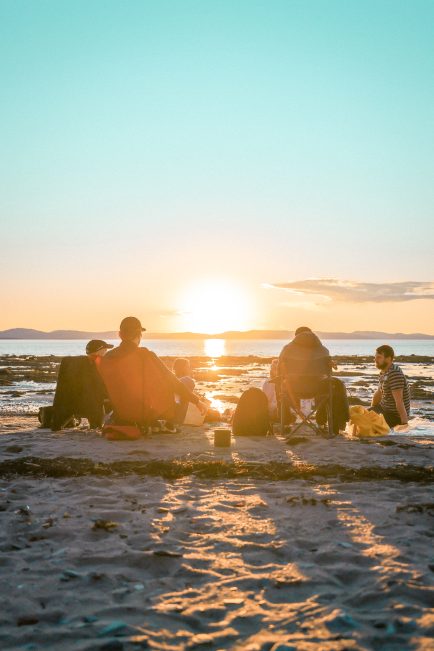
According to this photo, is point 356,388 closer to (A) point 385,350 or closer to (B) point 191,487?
(A) point 385,350

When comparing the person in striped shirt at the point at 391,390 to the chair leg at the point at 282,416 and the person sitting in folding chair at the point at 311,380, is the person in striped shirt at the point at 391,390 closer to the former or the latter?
the person sitting in folding chair at the point at 311,380

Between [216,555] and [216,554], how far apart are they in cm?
2

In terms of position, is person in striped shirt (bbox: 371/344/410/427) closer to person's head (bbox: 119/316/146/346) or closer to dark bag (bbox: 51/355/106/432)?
person's head (bbox: 119/316/146/346)

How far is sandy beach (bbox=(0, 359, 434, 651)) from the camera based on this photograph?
3199mm

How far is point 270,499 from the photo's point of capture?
229 inches

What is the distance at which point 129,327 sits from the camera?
9266 millimetres

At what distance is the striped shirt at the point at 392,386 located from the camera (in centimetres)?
1061

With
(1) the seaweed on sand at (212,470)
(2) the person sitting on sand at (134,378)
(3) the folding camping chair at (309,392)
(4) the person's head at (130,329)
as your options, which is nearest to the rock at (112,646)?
(1) the seaweed on sand at (212,470)

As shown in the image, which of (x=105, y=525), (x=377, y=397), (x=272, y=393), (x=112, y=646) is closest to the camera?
(x=112, y=646)

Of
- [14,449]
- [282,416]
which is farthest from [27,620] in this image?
[282,416]

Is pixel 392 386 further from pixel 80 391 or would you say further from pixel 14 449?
pixel 14 449

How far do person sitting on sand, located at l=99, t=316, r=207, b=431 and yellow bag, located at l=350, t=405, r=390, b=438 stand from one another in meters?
3.42

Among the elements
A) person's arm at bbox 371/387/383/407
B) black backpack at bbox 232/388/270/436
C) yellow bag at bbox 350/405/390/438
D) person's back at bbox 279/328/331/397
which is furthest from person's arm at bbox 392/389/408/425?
black backpack at bbox 232/388/270/436

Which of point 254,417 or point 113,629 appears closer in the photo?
point 113,629
